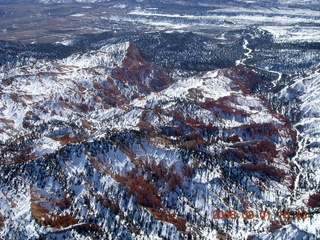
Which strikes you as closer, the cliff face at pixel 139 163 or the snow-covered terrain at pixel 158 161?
the snow-covered terrain at pixel 158 161

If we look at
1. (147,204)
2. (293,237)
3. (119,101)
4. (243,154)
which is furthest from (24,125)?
(293,237)

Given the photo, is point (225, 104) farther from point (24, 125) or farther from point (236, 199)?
point (24, 125)

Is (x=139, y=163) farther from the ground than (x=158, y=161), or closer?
closer
